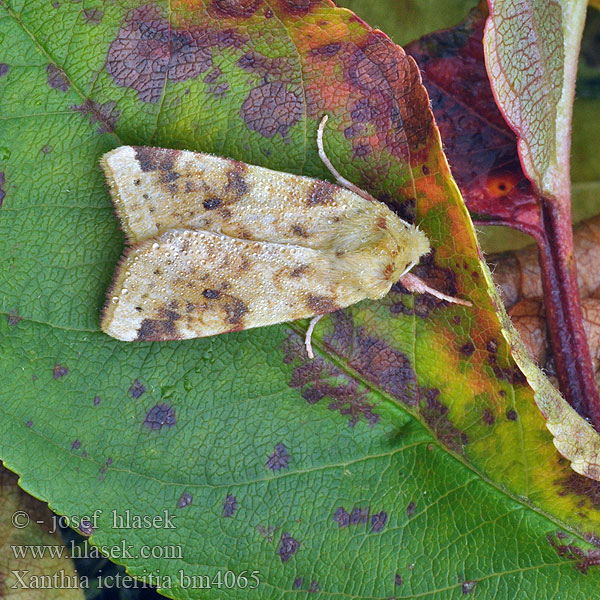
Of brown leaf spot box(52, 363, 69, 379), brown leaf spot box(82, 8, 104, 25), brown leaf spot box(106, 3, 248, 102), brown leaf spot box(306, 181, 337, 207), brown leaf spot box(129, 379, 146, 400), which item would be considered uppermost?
brown leaf spot box(82, 8, 104, 25)

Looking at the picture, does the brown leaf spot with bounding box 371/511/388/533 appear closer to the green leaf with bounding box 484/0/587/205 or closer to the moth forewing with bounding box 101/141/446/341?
the moth forewing with bounding box 101/141/446/341

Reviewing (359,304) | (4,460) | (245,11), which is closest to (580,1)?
(245,11)

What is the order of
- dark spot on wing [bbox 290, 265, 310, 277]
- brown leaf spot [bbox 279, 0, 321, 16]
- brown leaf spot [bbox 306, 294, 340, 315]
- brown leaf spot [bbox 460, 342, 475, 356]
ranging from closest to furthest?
brown leaf spot [bbox 279, 0, 321, 16] < brown leaf spot [bbox 460, 342, 475, 356] < brown leaf spot [bbox 306, 294, 340, 315] < dark spot on wing [bbox 290, 265, 310, 277]

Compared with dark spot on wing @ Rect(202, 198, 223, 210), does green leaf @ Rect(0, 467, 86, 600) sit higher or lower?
lower

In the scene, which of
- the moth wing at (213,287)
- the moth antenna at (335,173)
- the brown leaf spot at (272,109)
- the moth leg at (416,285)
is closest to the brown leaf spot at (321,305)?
the moth wing at (213,287)

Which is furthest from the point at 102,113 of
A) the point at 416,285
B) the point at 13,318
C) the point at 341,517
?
the point at 341,517

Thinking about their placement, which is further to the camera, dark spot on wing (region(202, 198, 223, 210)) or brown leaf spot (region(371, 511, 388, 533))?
dark spot on wing (region(202, 198, 223, 210))

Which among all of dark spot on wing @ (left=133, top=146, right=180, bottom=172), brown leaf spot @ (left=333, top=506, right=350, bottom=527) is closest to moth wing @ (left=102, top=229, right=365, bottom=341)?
dark spot on wing @ (left=133, top=146, right=180, bottom=172)

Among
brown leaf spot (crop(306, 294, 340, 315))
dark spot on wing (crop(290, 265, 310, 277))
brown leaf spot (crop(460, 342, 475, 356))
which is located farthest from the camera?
dark spot on wing (crop(290, 265, 310, 277))

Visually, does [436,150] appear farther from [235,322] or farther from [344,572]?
[344,572]
